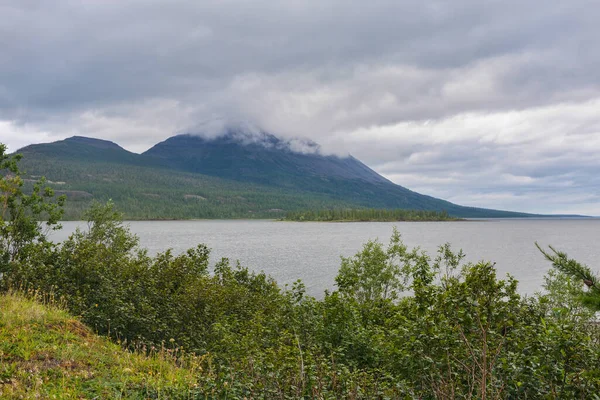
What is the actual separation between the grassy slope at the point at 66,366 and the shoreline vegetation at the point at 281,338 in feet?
0.14

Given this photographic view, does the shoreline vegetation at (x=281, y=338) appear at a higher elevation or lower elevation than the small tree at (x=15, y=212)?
lower

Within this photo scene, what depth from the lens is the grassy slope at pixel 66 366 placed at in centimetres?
827

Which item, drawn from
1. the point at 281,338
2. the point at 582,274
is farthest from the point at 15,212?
the point at 582,274

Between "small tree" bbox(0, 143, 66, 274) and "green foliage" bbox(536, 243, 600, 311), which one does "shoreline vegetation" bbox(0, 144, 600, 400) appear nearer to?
"green foliage" bbox(536, 243, 600, 311)

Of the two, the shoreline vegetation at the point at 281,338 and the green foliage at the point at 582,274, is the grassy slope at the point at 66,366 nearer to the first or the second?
the shoreline vegetation at the point at 281,338

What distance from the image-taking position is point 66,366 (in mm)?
9742

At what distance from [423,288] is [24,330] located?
10.3 meters

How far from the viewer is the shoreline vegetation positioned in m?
7.66

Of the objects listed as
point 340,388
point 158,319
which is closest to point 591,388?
point 340,388

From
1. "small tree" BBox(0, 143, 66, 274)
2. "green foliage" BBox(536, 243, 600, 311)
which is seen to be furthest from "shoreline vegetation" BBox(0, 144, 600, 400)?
"small tree" BBox(0, 143, 66, 274)

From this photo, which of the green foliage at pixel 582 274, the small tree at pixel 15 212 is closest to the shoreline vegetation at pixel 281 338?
the green foliage at pixel 582 274

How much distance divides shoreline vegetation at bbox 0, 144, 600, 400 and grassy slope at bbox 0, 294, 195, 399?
0.04 meters

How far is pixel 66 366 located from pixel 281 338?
574 centimetres

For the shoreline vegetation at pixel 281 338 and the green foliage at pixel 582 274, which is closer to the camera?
the green foliage at pixel 582 274
